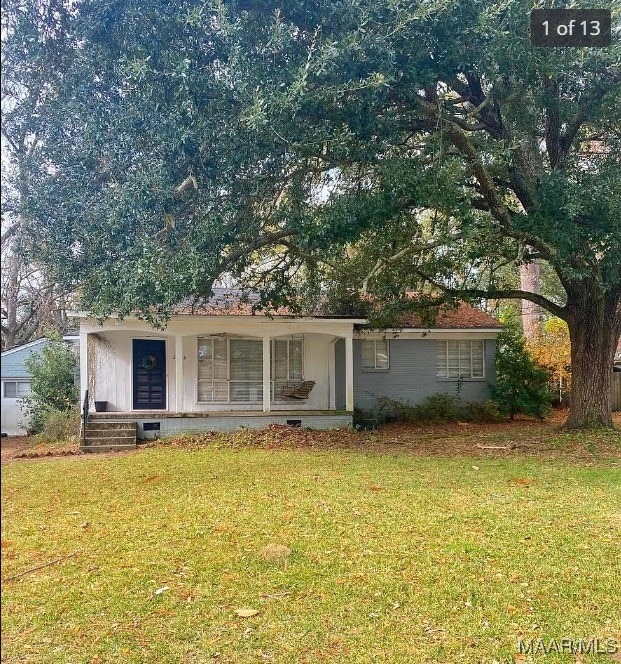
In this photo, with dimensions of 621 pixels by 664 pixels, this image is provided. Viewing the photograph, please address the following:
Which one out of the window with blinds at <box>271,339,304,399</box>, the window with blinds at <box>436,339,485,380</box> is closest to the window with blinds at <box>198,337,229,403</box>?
the window with blinds at <box>271,339,304,399</box>

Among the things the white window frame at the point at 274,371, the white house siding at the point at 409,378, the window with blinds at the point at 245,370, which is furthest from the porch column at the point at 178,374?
the white house siding at the point at 409,378

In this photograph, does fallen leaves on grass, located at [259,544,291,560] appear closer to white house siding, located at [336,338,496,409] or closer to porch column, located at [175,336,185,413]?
porch column, located at [175,336,185,413]

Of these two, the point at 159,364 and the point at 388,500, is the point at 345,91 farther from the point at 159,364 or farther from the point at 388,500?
the point at 159,364

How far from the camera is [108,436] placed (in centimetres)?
1169

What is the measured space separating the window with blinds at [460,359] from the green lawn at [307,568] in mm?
8575

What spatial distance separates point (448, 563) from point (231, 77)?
5652 mm

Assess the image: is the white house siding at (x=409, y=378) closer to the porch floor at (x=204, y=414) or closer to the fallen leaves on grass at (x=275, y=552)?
the porch floor at (x=204, y=414)

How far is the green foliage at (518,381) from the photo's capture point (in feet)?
52.6

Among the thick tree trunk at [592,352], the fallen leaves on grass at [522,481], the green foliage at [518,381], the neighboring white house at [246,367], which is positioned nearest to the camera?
the fallen leaves on grass at [522,481]

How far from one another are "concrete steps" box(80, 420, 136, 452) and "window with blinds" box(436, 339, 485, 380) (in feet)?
29.2

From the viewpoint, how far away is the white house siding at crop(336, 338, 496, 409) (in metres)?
16.1

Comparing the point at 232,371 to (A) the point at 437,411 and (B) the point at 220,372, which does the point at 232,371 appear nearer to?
(B) the point at 220,372

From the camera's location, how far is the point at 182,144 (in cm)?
670

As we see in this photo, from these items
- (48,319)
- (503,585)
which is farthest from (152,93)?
(503,585)
